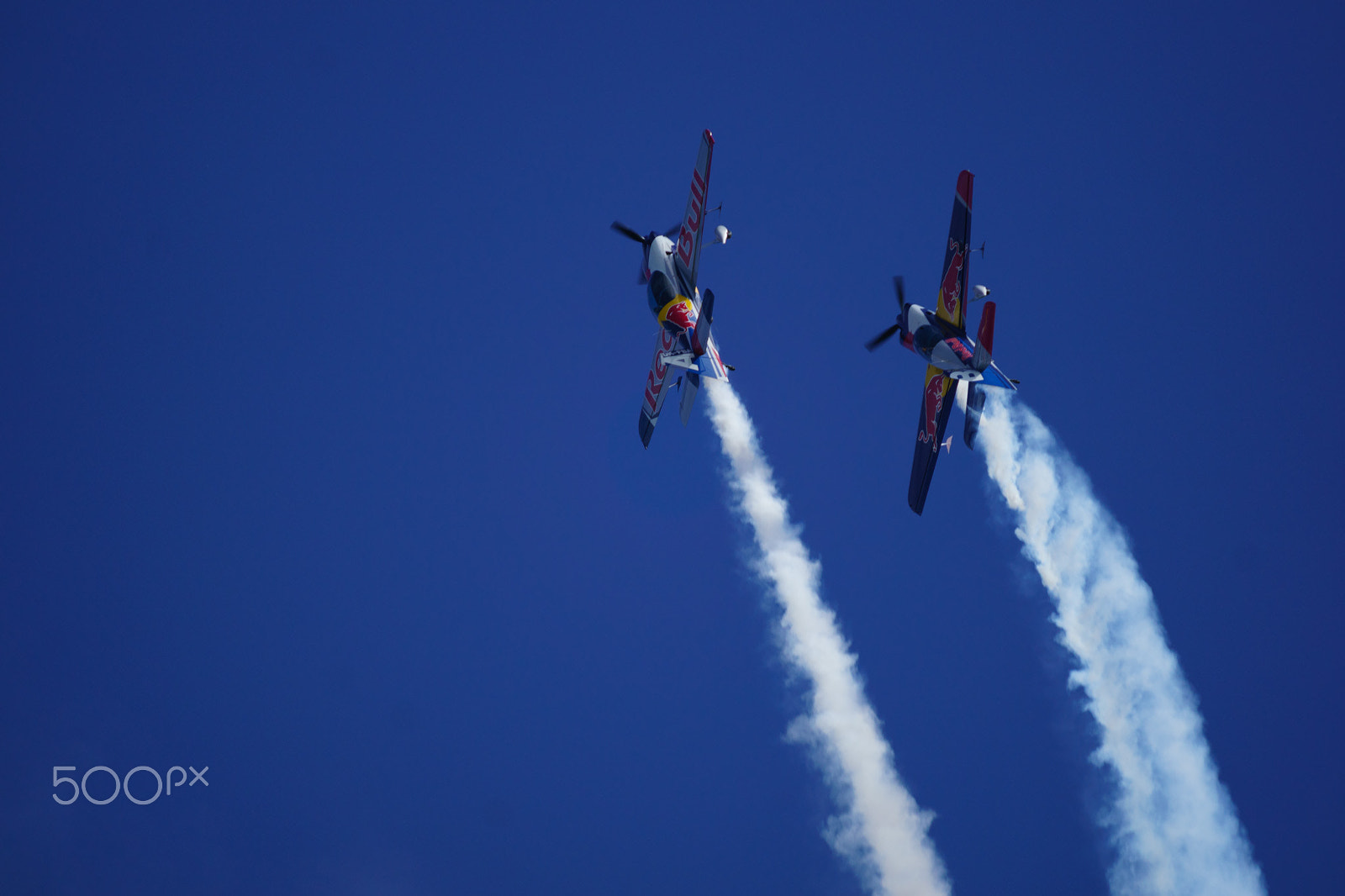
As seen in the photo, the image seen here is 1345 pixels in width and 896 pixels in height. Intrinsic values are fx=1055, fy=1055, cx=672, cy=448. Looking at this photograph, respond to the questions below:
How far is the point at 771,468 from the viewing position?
4766 centimetres

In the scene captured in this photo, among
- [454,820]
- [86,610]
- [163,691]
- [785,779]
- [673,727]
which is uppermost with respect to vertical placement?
[86,610]

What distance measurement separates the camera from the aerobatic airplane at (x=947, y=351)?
124 ft

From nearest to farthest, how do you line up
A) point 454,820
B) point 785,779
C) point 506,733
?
1. point 785,779
2. point 454,820
3. point 506,733

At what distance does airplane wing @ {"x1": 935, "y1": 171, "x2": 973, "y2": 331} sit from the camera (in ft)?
128

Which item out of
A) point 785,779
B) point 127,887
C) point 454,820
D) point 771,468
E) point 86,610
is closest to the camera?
point 771,468

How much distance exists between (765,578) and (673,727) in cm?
3041

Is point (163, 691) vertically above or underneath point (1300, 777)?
above

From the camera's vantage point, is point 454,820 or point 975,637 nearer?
point 975,637

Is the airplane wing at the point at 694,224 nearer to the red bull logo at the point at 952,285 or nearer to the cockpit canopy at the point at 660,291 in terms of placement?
the cockpit canopy at the point at 660,291

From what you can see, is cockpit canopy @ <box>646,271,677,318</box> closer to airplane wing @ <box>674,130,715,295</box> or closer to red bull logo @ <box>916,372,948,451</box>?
airplane wing @ <box>674,130,715,295</box>

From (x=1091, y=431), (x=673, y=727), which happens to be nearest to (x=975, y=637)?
(x=1091, y=431)

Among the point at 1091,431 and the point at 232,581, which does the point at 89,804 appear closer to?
the point at 232,581

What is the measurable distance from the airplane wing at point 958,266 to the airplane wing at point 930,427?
6.98ft

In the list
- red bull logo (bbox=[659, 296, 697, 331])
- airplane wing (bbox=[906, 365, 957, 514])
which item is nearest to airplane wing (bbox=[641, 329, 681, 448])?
red bull logo (bbox=[659, 296, 697, 331])
